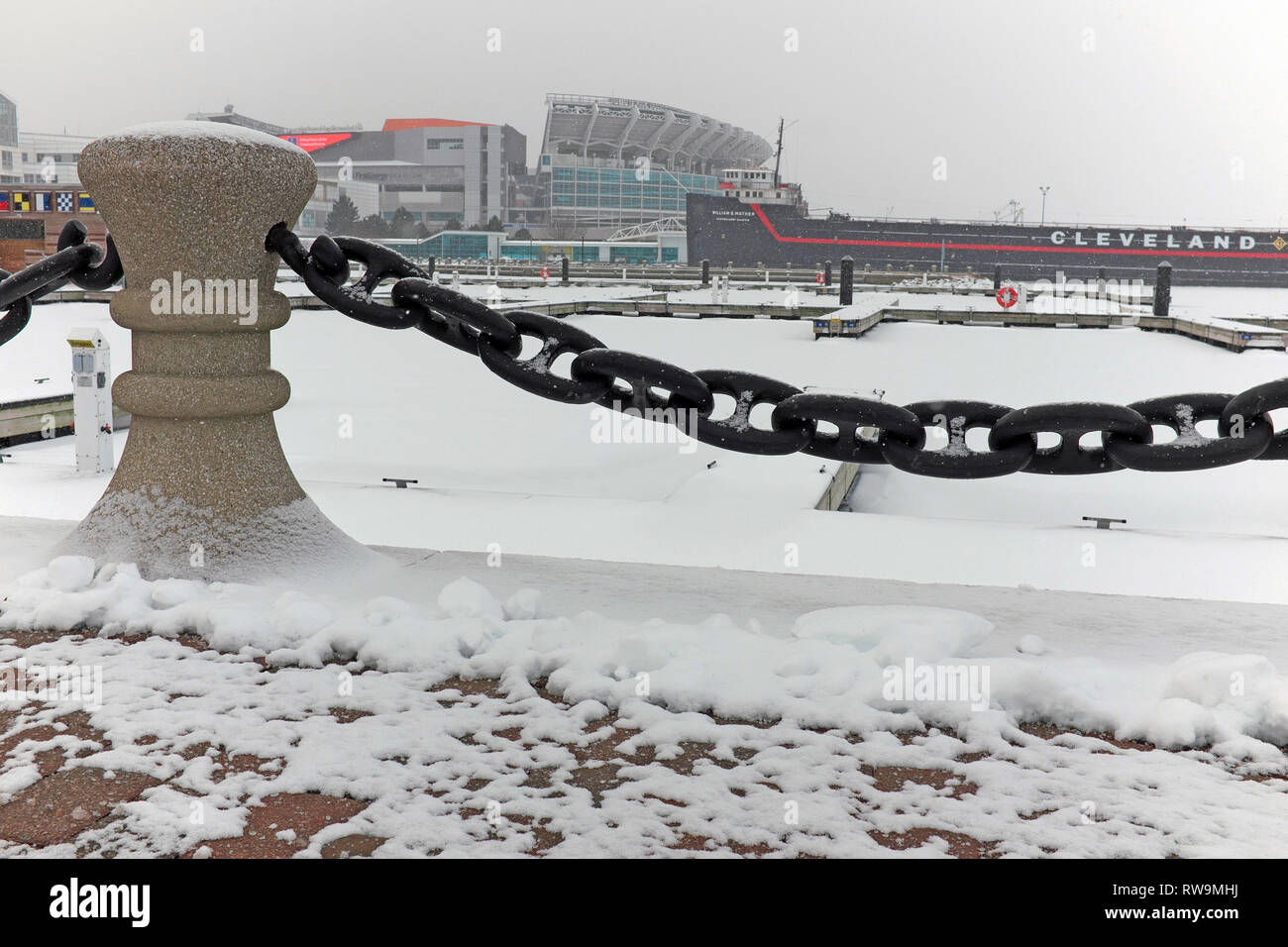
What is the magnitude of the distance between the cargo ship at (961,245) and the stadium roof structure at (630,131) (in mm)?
38974

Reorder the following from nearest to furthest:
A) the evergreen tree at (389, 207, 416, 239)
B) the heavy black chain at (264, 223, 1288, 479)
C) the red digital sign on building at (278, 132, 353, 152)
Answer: the heavy black chain at (264, 223, 1288, 479), the evergreen tree at (389, 207, 416, 239), the red digital sign on building at (278, 132, 353, 152)

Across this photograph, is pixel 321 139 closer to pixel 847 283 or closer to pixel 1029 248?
pixel 1029 248

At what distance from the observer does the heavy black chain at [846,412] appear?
1904mm

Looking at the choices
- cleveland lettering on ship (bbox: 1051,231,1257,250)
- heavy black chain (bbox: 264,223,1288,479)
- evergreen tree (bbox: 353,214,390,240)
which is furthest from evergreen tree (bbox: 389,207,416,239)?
heavy black chain (bbox: 264,223,1288,479)

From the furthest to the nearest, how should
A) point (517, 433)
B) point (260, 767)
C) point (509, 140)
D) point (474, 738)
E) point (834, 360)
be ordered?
point (509, 140)
point (834, 360)
point (517, 433)
point (474, 738)
point (260, 767)

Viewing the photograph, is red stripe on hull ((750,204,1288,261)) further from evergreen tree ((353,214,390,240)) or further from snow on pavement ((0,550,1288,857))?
snow on pavement ((0,550,1288,857))

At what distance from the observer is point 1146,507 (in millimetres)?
7191

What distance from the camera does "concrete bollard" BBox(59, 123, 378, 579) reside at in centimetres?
222

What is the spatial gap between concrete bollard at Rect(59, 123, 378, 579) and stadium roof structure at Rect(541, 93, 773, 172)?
95.1 metres

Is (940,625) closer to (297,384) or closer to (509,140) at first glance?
(297,384)

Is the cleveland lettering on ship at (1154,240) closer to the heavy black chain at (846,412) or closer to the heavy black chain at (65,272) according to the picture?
the heavy black chain at (846,412)

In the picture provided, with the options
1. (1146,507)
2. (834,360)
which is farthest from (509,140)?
(1146,507)
